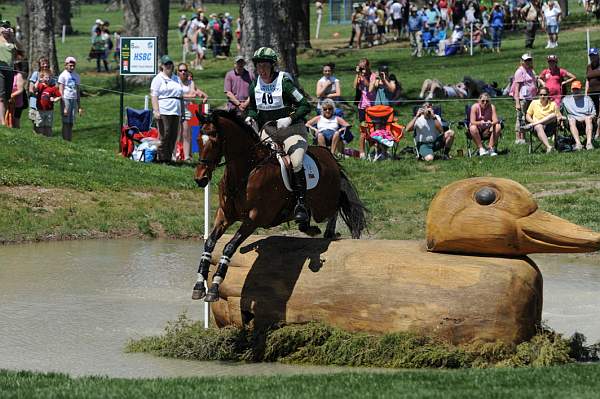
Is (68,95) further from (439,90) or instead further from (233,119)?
(233,119)

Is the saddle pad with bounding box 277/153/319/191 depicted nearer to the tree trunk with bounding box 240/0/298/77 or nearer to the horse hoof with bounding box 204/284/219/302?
the horse hoof with bounding box 204/284/219/302

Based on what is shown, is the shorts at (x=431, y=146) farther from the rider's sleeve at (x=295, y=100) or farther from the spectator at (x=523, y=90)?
the rider's sleeve at (x=295, y=100)

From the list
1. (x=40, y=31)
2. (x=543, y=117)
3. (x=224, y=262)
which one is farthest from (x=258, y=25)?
(x=224, y=262)

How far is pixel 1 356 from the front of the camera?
11289mm

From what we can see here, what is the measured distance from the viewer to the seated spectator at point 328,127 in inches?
965

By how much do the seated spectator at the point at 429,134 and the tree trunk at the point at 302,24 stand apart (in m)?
20.3

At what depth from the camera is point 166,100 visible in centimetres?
2402

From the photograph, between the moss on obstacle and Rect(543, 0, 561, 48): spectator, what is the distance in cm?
3070

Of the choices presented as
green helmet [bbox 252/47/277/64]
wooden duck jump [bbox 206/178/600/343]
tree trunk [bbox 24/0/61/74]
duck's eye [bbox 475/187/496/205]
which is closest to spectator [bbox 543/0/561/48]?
tree trunk [bbox 24/0/61/74]

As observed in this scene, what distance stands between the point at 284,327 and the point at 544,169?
40.6ft

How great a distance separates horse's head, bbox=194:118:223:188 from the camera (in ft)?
37.1

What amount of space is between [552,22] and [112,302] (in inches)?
1185

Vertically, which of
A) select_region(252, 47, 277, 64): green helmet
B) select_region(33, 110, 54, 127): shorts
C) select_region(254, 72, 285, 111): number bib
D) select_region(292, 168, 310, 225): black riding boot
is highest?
select_region(252, 47, 277, 64): green helmet

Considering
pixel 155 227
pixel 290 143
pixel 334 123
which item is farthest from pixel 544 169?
pixel 290 143
